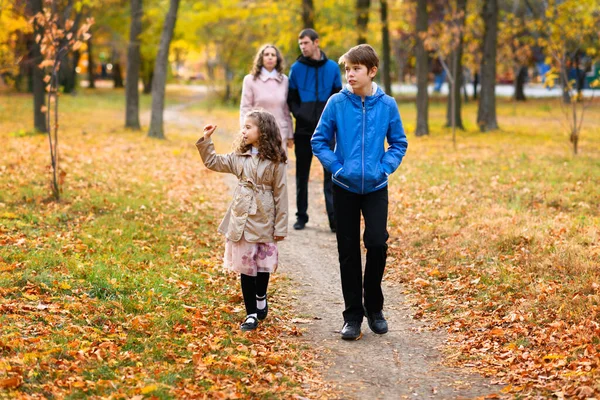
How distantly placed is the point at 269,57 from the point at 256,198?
128 inches

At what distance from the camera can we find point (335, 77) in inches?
352

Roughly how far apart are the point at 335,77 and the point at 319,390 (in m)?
4.94

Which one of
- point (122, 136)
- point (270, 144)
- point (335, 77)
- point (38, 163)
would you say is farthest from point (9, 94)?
point (270, 144)

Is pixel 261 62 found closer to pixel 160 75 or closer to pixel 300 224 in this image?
pixel 300 224

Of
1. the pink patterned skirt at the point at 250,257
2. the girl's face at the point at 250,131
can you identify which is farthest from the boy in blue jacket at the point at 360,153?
the pink patterned skirt at the point at 250,257

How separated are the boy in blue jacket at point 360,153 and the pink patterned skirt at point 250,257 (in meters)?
0.57

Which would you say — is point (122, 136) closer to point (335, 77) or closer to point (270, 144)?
point (335, 77)

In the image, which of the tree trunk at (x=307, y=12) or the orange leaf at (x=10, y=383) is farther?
the tree trunk at (x=307, y=12)

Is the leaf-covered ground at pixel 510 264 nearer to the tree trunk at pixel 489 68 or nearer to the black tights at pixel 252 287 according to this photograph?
the black tights at pixel 252 287

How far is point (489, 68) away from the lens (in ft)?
75.8

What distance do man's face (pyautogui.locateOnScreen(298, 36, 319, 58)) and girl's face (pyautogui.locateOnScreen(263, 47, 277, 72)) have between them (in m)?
0.34

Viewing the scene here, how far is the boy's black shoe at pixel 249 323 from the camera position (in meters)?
5.89

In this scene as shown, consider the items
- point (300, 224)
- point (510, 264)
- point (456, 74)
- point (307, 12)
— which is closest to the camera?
point (510, 264)

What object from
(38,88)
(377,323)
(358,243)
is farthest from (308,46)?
(38,88)
